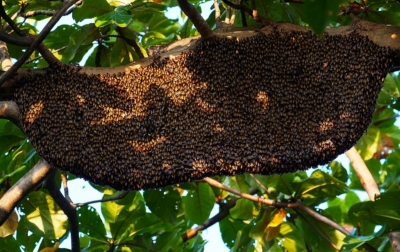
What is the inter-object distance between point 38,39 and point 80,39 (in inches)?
28.4

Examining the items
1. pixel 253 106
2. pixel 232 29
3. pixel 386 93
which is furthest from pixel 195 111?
pixel 386 93

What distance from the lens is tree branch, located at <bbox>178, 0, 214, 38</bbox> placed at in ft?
11.5

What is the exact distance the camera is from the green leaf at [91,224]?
17.5ft

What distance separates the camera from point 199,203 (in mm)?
5941

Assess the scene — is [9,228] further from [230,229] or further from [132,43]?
[230,229]

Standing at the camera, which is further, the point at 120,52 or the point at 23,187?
the point at 120,52

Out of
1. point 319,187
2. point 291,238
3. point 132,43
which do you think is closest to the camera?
point 132,43

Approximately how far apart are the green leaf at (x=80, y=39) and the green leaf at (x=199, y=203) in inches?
80.2

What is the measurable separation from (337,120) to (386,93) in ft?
10.3

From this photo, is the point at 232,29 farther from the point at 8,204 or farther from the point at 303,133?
the point at 8,204

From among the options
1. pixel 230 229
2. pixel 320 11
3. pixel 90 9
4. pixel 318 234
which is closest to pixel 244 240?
pixel 318 234

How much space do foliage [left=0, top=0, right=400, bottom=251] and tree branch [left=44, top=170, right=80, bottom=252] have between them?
1.27 ft

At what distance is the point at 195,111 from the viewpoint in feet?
11.7

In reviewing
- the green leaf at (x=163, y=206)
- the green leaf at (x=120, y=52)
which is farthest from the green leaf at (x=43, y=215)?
the green leaf at (x=120, y=52)
